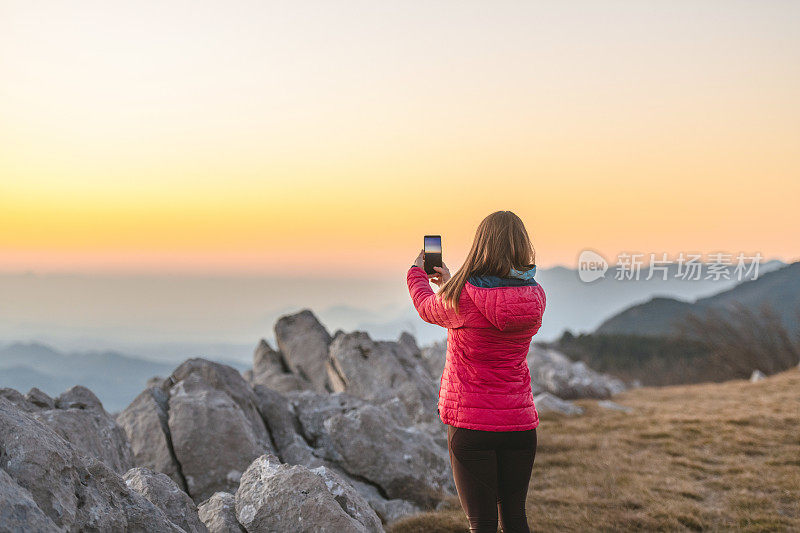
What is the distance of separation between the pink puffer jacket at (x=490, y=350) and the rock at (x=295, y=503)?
1.42 m

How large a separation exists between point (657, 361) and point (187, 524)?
4636cm

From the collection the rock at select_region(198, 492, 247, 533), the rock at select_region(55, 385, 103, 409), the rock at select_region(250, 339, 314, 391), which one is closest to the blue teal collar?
the rock at select_region(198, 492, 247, 533)

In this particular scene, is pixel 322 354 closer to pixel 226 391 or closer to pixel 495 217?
pixel 226 391

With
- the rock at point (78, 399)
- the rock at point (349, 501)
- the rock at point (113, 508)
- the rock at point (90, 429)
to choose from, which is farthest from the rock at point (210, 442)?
the rock at point (113, 508)

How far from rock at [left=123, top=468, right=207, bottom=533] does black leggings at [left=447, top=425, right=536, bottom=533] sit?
2.18 m

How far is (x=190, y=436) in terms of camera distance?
7848mm

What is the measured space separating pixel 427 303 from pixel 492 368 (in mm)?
652

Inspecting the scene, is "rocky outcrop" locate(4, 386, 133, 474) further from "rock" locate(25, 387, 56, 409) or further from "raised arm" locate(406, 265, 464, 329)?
"raised arm" locate(406, 265, 464, 329)

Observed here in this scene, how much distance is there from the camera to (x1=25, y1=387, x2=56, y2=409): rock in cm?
743

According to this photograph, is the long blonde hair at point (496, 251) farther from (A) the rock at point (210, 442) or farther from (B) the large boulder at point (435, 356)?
(B) the large boulder at point (435, 356)

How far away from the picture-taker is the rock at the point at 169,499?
16.2ft

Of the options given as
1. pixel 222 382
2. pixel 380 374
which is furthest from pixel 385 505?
pixel 380 374

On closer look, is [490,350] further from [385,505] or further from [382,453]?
[382,453]

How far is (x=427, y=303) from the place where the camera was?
4582mm
